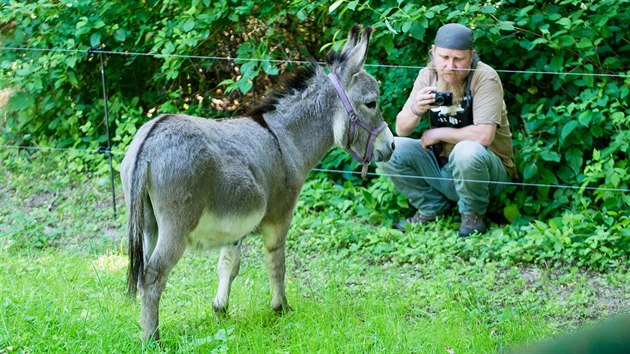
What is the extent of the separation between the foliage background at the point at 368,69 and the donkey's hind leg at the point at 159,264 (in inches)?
75.4

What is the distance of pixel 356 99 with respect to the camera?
502cm

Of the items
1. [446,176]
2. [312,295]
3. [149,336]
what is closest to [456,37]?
[446,176]

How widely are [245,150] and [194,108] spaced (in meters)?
3.94

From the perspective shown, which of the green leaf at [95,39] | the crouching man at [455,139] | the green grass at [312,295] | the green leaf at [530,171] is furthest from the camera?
the green leaf at [95,39]

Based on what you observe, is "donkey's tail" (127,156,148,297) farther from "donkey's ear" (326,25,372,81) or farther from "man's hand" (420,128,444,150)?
"man's hand" (420,128,444,150)

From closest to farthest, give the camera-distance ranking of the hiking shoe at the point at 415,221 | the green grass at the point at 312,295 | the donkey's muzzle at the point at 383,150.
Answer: the green grass at the point at 312,295
the donkey's muzzle at the point at 383,150
the hiking shoe at the point at 415,221

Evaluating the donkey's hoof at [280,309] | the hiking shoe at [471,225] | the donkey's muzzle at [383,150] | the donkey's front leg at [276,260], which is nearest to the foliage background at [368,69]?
the hiking shoe at [471,225]

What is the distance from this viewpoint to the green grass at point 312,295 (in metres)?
4.27

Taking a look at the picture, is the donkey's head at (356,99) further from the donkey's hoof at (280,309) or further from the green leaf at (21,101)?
the green leaf at (21,101)

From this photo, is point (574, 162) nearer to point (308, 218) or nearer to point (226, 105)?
point (308, 218)

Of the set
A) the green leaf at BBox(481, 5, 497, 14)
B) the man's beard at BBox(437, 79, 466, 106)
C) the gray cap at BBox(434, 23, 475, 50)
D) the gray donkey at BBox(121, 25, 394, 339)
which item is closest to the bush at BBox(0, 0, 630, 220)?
the green leaf at BBox(481, 5, 497, 14)

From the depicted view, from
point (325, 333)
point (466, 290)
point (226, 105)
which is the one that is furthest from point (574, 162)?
point (226, 105)

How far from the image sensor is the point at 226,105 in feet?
28.1

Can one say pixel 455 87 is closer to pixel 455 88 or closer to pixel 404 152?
pixel 455 88
